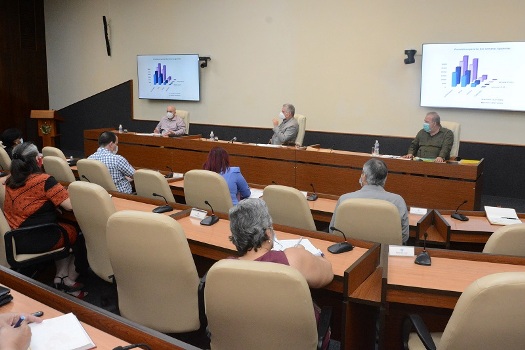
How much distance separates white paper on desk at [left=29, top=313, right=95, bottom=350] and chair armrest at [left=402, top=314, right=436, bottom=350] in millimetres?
1307

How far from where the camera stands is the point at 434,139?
21.1 feet

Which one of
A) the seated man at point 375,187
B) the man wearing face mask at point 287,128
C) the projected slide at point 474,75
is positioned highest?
the projected slide at point 474,75

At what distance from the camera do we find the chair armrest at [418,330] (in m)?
2.12

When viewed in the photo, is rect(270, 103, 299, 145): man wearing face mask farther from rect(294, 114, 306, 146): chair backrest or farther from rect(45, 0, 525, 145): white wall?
rect(45, 0, 525, 145): white wall

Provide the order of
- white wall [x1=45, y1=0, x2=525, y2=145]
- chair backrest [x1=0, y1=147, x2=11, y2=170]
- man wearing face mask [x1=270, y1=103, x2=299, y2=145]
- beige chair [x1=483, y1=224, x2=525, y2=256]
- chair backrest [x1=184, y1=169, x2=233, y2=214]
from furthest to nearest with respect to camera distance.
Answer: man wearing face mask [x1=270, y1=103, x2=299, y2=145]
white wall [x1=45, y1=0, x2=525, y2=145]
chair backrest [x1=0, y1=147, x2=11, y2=170]
chair backrest [x1=184, y1=169, x2=233, y2=214]
beige chair [x1=483, y1=224, x2=525, y2=256]

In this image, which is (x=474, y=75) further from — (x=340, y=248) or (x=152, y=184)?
(x=340, y=248)

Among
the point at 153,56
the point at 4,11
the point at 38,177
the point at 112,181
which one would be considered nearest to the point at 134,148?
the point at 153,56

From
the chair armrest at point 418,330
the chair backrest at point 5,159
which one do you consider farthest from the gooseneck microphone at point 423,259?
the chair backrest at point 5,159

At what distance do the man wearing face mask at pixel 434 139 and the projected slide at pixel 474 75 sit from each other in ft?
3.93

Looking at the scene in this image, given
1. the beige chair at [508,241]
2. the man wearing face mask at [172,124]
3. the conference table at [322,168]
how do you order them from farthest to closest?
1. the man wearing face mask at [172,124]
2. the conference table at [322,168]
3. the beige chair at [508,241]

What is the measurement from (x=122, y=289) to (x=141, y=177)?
1.94m

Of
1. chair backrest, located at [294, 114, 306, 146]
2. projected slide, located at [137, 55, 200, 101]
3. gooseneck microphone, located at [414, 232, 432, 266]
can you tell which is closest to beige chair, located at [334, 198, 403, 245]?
gooseneck microphone, located at [414, 232, 432, 266]

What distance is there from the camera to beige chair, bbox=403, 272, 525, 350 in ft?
5.85

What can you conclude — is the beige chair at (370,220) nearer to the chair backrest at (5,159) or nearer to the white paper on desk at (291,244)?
the white paper on desk at (291,244)
